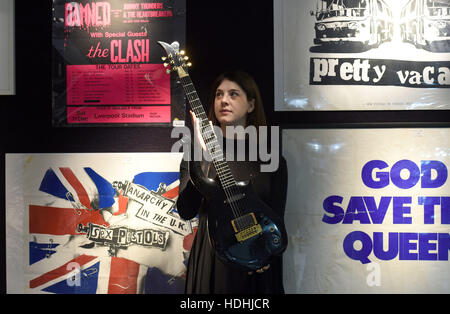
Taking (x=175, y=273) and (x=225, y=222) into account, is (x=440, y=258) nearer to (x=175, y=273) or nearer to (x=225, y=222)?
(x=225, y=222)

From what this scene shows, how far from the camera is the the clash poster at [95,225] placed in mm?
2217

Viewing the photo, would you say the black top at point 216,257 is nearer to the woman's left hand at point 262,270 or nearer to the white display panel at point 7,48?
the woman's left hand at point 262,270

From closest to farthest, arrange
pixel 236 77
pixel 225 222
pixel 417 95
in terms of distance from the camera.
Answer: pixel 225 222
pixel 236 77
pixel 417 95

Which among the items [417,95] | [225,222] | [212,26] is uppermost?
[212,26]

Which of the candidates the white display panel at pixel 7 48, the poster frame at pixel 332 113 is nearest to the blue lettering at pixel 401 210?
the poster frame at pixel 332 113

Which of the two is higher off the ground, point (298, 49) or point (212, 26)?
point (212, 26)

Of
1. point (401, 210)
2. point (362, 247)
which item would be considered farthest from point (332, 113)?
point (362, 247)

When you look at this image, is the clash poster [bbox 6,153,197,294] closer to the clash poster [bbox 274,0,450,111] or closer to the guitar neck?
the guitar neck

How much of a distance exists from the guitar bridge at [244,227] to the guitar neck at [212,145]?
0.16m

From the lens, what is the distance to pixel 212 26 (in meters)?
2.22

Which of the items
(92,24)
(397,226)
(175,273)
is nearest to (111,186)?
(175,273)

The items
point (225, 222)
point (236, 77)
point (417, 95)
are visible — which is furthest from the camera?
point (417, 95)

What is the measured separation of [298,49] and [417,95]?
2.35ft
